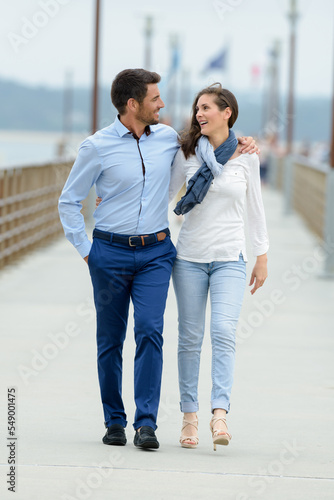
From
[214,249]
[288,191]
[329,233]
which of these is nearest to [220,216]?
[214,249]

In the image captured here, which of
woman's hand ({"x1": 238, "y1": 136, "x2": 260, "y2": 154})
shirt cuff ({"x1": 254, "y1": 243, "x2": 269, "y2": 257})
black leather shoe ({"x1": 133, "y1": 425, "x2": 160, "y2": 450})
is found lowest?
black leather shoe ({"x1": 133, "y1": 425, "x2": 160, "y2": 450})

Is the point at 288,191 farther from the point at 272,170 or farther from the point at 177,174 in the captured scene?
the point at 177,174

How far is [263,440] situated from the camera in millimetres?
5504

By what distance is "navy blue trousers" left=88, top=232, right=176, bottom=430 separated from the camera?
508 centimetres

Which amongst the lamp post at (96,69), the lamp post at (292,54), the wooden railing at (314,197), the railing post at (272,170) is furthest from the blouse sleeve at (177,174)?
the railing post at (272,170)

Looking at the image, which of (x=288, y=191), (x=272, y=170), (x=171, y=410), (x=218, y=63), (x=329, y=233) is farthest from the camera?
(x=218, y=63)

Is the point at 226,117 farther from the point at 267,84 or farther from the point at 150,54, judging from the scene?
the point at 267,84

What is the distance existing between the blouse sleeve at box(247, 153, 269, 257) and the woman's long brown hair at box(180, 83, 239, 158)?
0.25 metres

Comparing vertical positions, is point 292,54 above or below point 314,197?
above

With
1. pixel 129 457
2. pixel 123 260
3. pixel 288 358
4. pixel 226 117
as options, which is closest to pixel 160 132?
pixel 226 117

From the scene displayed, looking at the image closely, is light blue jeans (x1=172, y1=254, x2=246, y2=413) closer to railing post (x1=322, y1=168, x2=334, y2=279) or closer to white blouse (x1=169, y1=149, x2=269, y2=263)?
white blouse (x1=169, y1=149, x2=269, y2=263)

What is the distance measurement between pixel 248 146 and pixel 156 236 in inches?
25.2

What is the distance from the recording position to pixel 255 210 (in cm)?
532

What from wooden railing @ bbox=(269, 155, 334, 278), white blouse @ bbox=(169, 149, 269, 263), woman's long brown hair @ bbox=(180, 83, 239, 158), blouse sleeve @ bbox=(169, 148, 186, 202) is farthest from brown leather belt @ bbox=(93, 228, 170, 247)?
wooden railing @ bbox=(269, 155, 334, 278)
